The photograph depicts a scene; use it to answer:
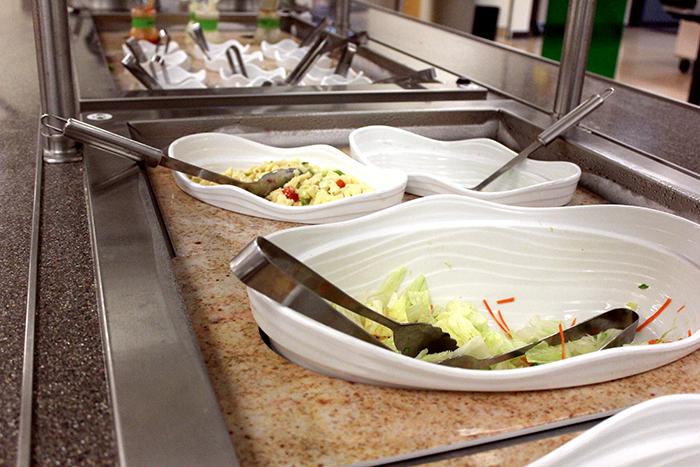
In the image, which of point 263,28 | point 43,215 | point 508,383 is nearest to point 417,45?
point 263,28

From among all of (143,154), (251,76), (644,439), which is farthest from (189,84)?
(644,439)

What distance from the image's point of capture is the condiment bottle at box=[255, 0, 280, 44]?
2.49m

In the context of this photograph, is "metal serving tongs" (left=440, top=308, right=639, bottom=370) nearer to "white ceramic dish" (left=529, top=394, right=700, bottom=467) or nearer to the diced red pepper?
"white ceramic dish" (left=529, top=394, right=700, bottom=467)

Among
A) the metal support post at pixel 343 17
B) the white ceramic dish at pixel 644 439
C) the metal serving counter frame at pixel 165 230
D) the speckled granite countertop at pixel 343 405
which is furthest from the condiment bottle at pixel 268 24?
the white ceramic dish at pixel 644 439

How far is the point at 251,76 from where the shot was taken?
6.54 ft

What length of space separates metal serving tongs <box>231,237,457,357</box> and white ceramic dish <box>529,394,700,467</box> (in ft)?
0.58

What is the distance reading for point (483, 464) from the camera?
55 cm

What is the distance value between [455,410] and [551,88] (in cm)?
111

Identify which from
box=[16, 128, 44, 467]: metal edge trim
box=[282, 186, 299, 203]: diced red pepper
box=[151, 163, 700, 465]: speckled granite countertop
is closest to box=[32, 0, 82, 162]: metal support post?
box=[16, 128, 44, 467]: metal edge trim

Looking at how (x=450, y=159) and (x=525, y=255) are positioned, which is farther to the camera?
(x=450, y=159)

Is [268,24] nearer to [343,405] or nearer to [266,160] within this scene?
[266,160]

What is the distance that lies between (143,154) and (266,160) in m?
0.22

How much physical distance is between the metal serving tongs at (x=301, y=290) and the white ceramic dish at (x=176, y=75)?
4.31 ft

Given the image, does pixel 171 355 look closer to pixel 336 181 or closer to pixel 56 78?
pixel 336 181
